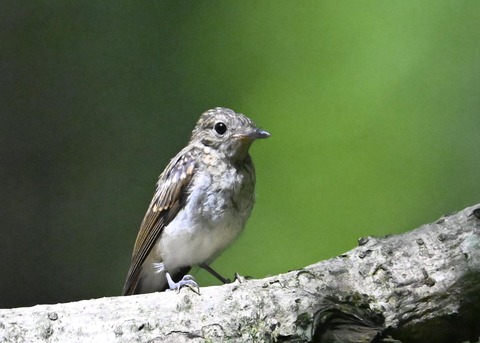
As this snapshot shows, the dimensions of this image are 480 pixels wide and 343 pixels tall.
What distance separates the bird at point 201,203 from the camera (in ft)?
8.56

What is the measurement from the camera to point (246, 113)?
3092 millimetres

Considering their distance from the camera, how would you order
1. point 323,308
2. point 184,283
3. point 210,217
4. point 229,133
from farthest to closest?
1. point 229,133
2. point 210,217
3. point 184,283
4. point 323,308

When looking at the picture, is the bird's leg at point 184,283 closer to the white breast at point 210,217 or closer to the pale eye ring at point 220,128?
the white breast at point 210,217

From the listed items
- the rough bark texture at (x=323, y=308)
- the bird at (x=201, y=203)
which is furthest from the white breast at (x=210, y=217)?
the rough bark texture at (x=323, y=308)

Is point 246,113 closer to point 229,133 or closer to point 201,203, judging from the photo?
point 229,133

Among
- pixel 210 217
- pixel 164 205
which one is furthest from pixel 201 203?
pixel 164 205

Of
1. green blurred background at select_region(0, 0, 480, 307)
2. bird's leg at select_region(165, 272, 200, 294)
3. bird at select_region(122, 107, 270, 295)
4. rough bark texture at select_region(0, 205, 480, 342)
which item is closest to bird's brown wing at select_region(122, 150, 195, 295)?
bird at select_region(122, 107, 270, 295)

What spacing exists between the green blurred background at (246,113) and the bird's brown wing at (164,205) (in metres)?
0.42

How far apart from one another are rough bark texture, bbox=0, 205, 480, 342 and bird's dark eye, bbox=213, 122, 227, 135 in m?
0.77

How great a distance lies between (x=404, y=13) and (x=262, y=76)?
59cm

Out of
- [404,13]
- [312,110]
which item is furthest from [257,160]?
[404,13]

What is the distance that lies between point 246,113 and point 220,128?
36 centimetres

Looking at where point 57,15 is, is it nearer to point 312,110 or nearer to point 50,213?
point 50,213

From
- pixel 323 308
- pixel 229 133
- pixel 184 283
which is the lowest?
pixel 323 308
